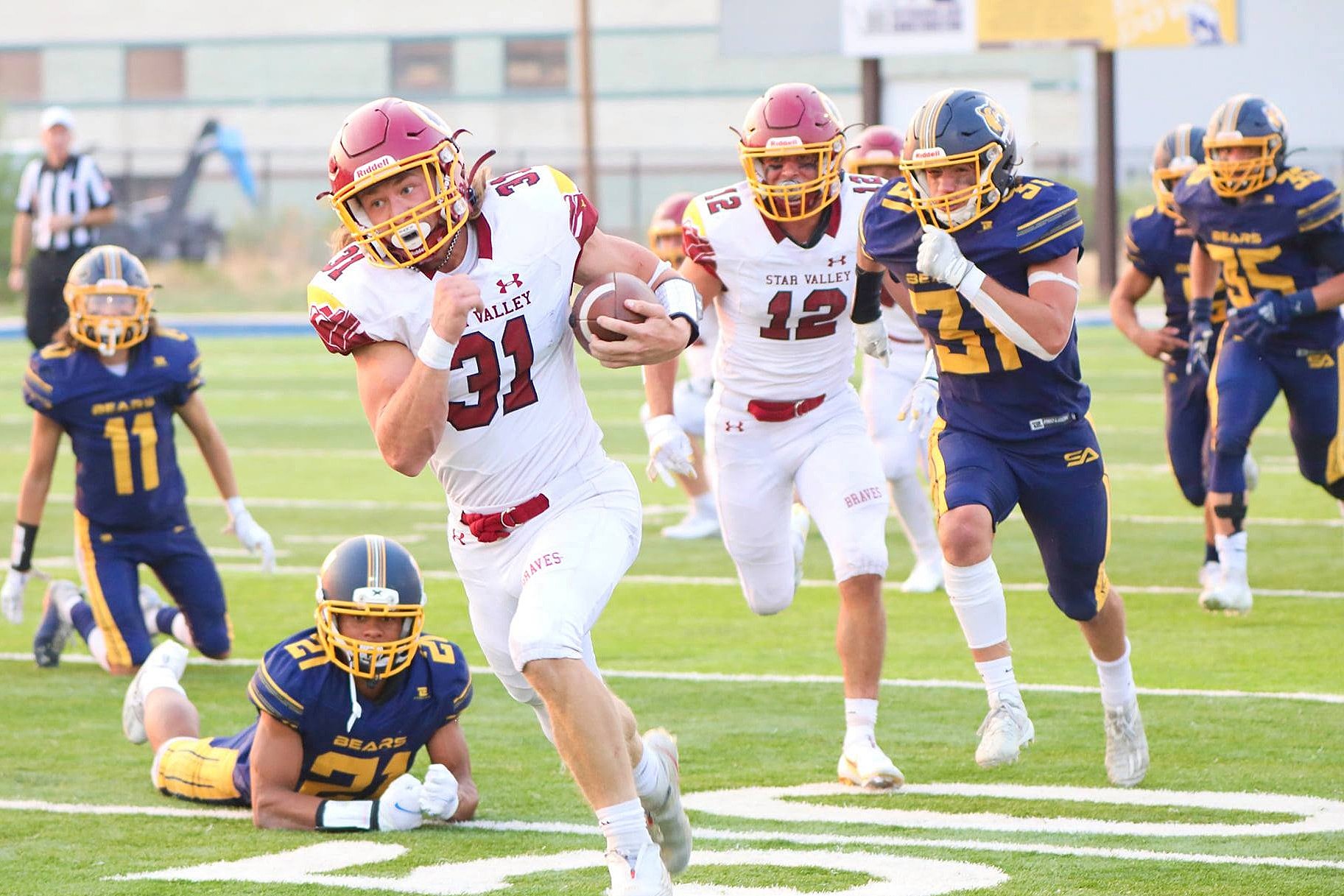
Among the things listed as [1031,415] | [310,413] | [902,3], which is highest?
[902,3]

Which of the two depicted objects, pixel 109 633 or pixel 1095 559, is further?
pixel 109 633

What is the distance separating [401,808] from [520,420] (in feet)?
3.76

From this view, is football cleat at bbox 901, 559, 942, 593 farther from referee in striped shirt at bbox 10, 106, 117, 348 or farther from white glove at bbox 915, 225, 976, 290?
referee in striped shirt at bbox 10, 106, 117, 348

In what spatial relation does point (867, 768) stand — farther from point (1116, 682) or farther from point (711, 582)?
point (711, 582)

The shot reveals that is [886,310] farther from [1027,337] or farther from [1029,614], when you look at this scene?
[1027,337]

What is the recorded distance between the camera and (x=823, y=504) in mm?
5547

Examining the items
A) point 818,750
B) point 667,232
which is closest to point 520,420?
point 818,750

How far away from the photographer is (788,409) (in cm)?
577

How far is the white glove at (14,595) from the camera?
22.5 ft

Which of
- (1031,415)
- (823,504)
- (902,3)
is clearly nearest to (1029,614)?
(823,504)

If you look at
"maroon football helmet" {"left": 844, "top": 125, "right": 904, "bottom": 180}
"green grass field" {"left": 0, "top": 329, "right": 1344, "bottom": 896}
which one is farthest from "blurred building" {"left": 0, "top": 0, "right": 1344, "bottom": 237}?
"maroon football helmet" {"left": 844, "top": 125, "right": 904, "bottom": 180}

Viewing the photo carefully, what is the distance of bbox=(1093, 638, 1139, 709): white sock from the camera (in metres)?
5.06

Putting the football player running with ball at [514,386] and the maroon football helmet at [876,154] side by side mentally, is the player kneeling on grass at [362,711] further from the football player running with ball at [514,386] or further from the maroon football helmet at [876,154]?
the maroon football helmet at [876,154]

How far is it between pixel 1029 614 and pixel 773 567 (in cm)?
183
